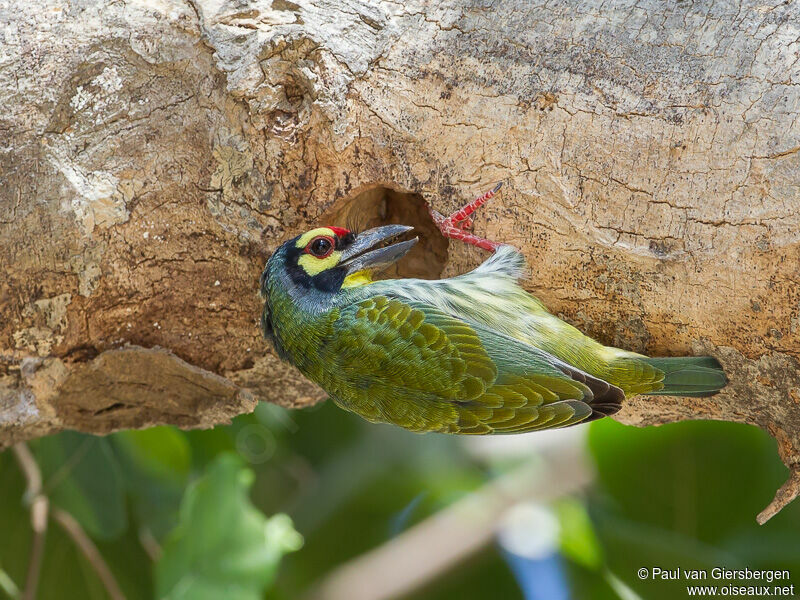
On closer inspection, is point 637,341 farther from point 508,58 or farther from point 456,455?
point 456,455

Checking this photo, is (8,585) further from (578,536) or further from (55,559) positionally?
(578,536)

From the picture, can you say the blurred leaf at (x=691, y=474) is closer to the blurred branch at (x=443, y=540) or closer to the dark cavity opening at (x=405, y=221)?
the blurred branch at (x=443, y=540)

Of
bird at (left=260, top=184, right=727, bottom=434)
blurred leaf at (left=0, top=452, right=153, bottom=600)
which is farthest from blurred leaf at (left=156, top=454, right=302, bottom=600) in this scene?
bird at (left=260, top=184, right=727, bottom=434)

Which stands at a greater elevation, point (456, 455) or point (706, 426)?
point (706, 426)

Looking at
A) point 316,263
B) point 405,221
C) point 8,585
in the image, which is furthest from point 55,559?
point 405,221

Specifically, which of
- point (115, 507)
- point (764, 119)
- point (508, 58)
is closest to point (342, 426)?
point (115, 507)

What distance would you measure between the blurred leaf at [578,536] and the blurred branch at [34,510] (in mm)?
2609

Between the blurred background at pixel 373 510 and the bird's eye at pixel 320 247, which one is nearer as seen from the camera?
the bird's eye at pixel 320 247

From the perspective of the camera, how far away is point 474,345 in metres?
2.75

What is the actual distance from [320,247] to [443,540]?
2738mm

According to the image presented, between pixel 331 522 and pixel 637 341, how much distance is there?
2487 millimetres

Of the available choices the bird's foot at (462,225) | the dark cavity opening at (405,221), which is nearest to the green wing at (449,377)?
the bird's foot at (462,225)

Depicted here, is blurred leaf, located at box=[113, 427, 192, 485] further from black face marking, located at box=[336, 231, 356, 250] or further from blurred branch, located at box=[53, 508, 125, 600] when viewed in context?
black face marking, located at box=[336, 231, 356, 250]

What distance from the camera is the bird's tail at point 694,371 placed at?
2.84 metres
